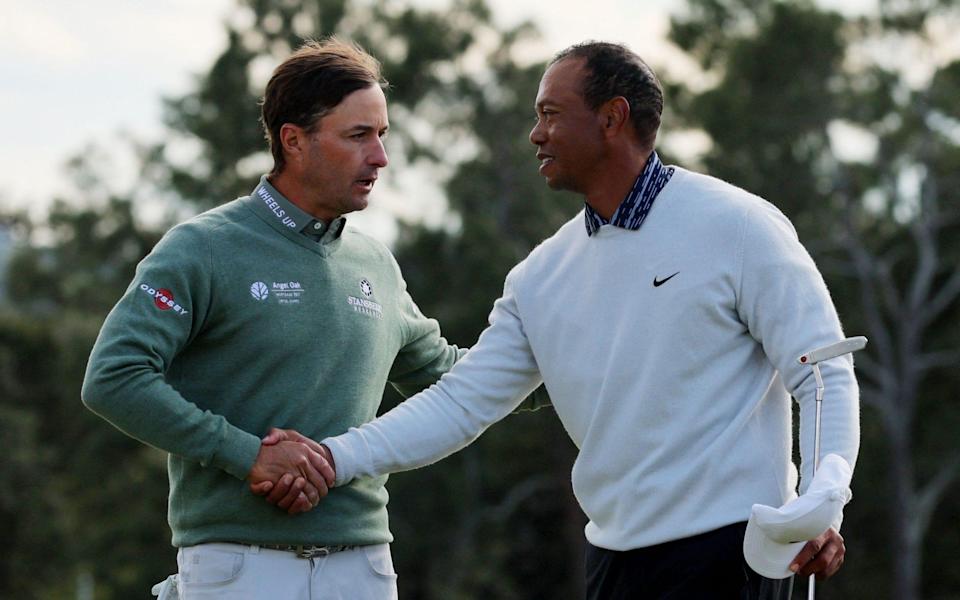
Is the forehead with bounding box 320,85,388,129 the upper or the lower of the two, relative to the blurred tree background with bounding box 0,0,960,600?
upper

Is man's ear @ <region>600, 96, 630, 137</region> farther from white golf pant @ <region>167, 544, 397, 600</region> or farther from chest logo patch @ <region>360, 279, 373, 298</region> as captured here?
white golf pant @ <region>167, 544, 397, 600</region>

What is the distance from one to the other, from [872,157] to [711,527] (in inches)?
1087

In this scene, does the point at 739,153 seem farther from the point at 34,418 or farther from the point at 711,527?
the point at 711,527

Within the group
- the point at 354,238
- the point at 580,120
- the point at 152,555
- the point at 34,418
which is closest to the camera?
the point at 580,120

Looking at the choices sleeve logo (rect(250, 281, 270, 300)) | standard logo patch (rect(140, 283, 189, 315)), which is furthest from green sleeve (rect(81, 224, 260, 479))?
sleeve logo (rect(250, 281, 270, 300))

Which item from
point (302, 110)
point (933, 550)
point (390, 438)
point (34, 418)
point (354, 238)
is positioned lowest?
point (34, 418)

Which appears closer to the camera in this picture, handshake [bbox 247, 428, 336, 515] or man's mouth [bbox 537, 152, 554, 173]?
handshake [bbox 247, 428, 336, 515]

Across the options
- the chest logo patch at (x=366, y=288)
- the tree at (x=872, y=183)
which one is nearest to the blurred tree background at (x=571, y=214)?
the tree at (x=872, y=183)

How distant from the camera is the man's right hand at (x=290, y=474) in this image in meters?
4.31

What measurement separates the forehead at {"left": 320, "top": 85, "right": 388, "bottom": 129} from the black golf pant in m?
1.50

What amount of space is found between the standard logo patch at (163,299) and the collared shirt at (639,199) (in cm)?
118

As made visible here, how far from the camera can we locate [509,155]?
102 feet

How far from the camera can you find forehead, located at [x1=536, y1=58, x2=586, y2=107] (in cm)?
449

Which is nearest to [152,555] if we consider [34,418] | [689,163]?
[34,418]
